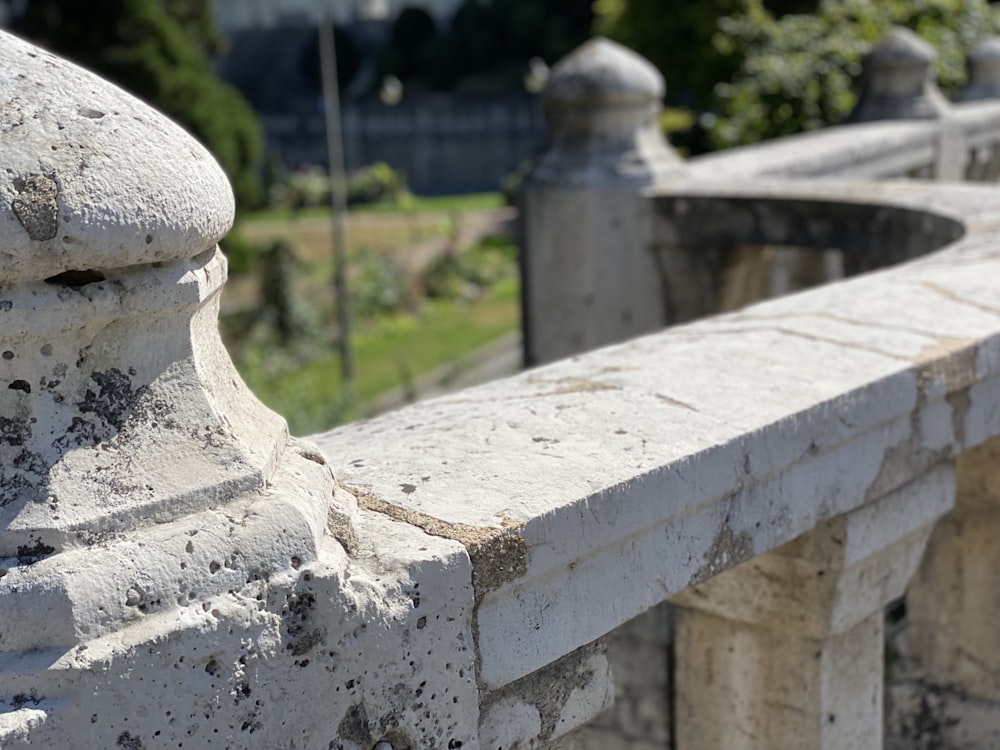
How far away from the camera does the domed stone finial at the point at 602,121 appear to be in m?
5.30

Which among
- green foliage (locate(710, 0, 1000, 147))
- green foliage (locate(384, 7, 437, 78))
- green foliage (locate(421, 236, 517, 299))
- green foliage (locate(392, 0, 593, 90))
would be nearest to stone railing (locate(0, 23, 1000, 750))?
green foliage (locate(710, 0, 1000, 147))

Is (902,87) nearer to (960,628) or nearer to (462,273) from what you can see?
(960,628)

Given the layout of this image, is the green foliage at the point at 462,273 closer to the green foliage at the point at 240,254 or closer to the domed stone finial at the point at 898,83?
the green foliage at the point at 240,254

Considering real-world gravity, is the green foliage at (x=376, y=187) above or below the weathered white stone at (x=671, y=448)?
below

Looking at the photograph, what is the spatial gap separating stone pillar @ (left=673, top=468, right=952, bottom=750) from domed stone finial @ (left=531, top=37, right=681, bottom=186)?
127 inches

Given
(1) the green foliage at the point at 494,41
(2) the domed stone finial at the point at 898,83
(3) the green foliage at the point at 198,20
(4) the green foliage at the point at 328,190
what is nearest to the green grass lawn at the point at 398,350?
(2) the domed stone finial at the point at 898,83

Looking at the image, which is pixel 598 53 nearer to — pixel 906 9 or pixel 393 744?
pixel 393 744

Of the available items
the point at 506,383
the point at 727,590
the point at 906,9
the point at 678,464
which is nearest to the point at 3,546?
the point at 678,464

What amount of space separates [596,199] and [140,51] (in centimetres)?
1419

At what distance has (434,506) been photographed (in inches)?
62.2

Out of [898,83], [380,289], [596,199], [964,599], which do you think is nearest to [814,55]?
[898,83]

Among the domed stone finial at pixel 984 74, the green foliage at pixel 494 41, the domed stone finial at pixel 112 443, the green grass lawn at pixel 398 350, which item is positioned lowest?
the green grass lawn at pixel 398 350

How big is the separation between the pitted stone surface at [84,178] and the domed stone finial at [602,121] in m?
4.14

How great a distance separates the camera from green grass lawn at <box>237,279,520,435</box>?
45.8 feet
